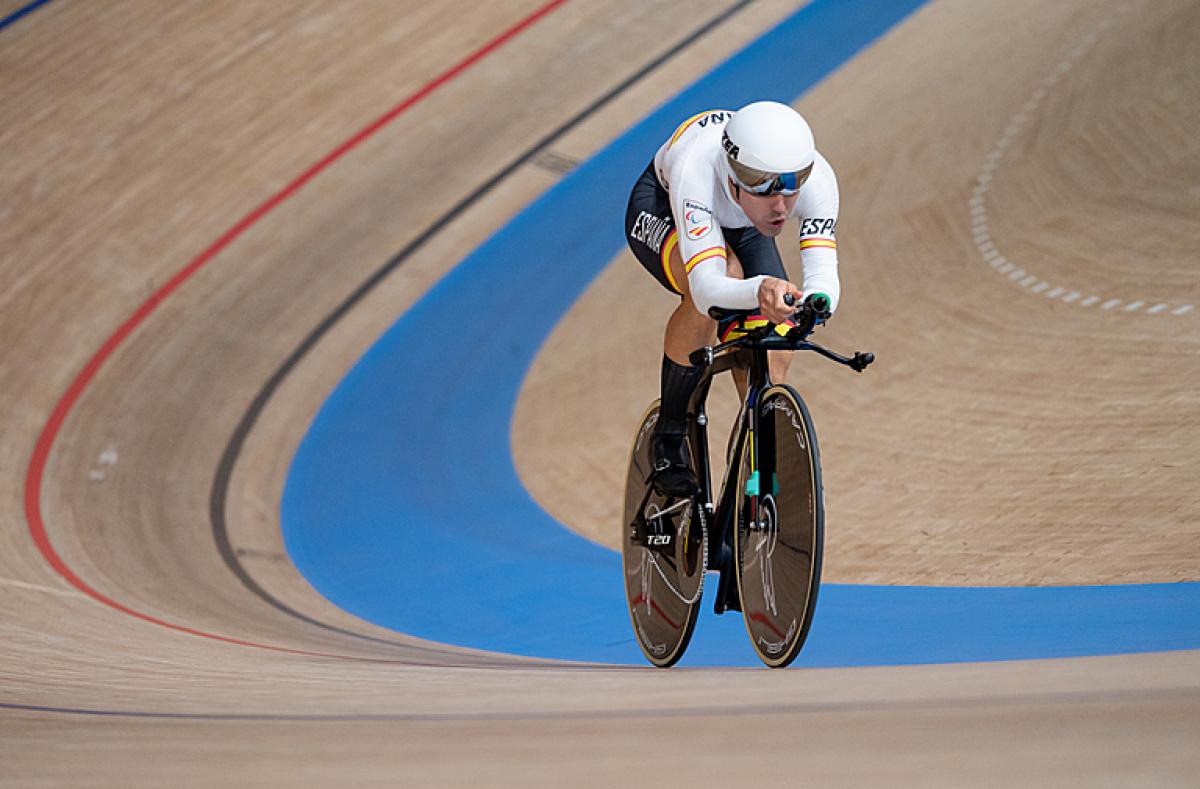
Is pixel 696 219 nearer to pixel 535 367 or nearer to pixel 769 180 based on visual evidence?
pixel 769 180

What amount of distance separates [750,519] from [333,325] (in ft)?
11.3

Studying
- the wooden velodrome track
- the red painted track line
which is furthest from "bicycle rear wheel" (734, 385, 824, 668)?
the red painted track line

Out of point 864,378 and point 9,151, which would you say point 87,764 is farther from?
point 9,151

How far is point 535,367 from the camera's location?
513 centimetres

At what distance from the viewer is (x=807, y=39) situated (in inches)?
289

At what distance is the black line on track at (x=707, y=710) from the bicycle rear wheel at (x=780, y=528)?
89 centimetres

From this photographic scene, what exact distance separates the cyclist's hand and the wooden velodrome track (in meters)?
0.60

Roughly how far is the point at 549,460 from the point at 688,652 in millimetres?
1597

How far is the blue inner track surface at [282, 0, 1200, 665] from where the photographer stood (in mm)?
2842

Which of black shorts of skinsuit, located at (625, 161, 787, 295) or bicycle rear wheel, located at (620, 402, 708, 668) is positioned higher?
black shorts of skinsuit, located at (625, 161, 787, 295)

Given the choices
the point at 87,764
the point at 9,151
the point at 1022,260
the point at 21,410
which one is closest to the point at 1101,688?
the point at 87,764

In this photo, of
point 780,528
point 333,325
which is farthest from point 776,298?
point 333,325

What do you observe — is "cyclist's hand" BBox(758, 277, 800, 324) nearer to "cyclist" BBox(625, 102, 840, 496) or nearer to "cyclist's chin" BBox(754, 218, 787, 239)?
"cyclist" BBox(625, 102, 840, 496)

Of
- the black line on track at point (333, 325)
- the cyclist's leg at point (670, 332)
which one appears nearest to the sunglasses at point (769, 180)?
the cyclist's leg at point (670, 332)
